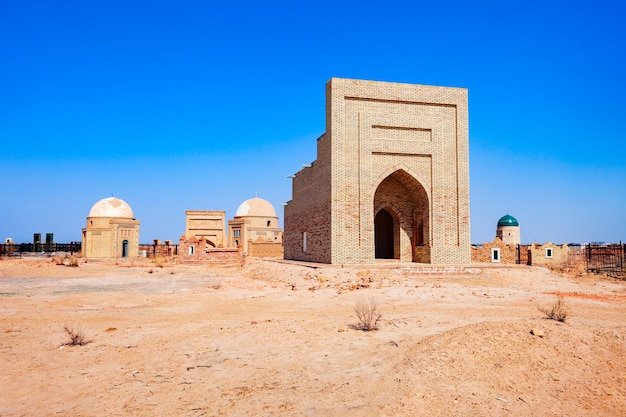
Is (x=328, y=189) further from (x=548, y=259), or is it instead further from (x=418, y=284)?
(x=548, y=259)

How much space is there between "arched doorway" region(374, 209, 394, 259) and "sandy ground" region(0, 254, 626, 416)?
12.1 m

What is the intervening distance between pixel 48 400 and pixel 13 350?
8.21 feet

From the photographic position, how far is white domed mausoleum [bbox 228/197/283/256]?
151 ft

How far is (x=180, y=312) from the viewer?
33.4 feet

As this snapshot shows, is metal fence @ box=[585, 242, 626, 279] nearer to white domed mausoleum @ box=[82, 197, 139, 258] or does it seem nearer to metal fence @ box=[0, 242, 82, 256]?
white domed mausoleum @ box=[82, 197, 139, 258]

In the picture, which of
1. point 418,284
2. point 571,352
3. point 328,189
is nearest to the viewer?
point 571,352

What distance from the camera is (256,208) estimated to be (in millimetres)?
47656

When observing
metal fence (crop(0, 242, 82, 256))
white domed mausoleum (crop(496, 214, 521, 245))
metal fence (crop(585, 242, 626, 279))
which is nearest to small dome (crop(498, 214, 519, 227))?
white domed mausoleum (crop(496, 214, 521, 245))

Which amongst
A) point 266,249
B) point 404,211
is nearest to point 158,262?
point 266,249

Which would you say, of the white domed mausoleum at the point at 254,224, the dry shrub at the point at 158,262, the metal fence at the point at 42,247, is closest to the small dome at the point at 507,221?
the white domed mausoleum at the point at 254,224

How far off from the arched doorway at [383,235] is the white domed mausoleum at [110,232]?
27.9 m

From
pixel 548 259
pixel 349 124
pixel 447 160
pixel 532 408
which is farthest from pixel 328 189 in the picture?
pixel 548 259

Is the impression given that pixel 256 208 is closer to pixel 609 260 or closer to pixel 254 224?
pixel 254 224

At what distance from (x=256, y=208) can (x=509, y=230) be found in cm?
2454
